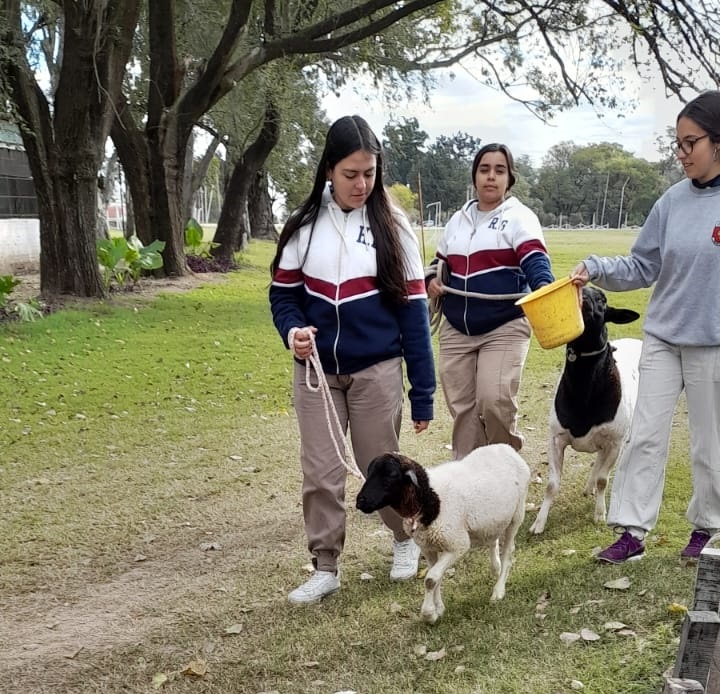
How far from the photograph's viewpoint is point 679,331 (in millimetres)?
4434

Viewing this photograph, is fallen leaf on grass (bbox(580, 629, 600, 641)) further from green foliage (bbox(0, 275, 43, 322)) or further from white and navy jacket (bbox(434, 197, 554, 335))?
green foliage (bbox(0, 275, 43, 322))

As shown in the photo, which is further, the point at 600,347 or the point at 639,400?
the point at 600,347

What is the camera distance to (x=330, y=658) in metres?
4.04

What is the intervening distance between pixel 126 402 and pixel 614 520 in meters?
6.48

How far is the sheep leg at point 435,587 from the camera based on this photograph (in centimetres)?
418

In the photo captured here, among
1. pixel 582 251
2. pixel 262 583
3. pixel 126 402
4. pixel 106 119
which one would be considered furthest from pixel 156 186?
pixel 582 251

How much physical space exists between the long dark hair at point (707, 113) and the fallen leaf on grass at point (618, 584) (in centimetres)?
228

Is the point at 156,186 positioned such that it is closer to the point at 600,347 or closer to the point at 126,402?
the point at 126,402

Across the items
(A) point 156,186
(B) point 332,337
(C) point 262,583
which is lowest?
(C) point 262,583

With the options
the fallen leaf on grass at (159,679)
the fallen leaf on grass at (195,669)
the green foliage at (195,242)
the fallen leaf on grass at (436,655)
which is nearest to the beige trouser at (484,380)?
the fallen leaf on grass at (436,655)

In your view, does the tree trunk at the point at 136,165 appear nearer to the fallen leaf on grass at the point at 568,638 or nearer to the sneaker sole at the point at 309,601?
the sneaker sole at the point at 309,601

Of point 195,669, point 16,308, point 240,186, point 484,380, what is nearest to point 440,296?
point 484,380

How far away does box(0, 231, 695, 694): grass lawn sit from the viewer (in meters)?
3.88

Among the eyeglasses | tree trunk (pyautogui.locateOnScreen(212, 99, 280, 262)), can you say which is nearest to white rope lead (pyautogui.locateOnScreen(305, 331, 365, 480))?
the eyeglasses
